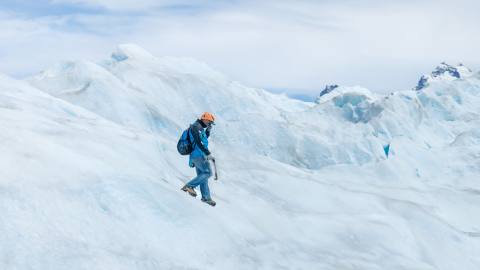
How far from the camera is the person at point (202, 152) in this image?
24.2ft

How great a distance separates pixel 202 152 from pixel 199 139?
0.72ft

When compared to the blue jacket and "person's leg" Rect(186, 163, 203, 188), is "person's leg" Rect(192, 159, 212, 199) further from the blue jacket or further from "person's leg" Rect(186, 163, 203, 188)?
the blue jacket

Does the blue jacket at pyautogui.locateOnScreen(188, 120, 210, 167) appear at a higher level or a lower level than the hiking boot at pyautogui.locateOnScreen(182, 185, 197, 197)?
higher

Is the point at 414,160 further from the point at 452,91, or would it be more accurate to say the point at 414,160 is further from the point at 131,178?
the point at 131,178

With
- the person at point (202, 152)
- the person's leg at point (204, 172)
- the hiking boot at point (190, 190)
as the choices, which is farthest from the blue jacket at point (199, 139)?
the hiking boot at point (190, 190)

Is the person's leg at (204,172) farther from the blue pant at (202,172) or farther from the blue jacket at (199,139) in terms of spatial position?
the blue jacket at (199,139)

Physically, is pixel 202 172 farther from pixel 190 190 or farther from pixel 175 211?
pixel 175 211

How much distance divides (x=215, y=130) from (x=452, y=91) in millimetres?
29889

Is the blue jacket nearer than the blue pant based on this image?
Yes

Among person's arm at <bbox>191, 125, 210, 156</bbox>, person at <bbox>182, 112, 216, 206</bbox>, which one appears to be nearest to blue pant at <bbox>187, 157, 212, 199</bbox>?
person at <bbox>182, 112, 216, 206</bbox>

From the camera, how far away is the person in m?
7.37

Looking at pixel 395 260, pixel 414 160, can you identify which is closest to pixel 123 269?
pixel 395 260

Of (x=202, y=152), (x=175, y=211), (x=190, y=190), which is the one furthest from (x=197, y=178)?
(x=175, y=211)

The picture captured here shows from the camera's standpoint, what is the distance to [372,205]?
1327 centimetres
